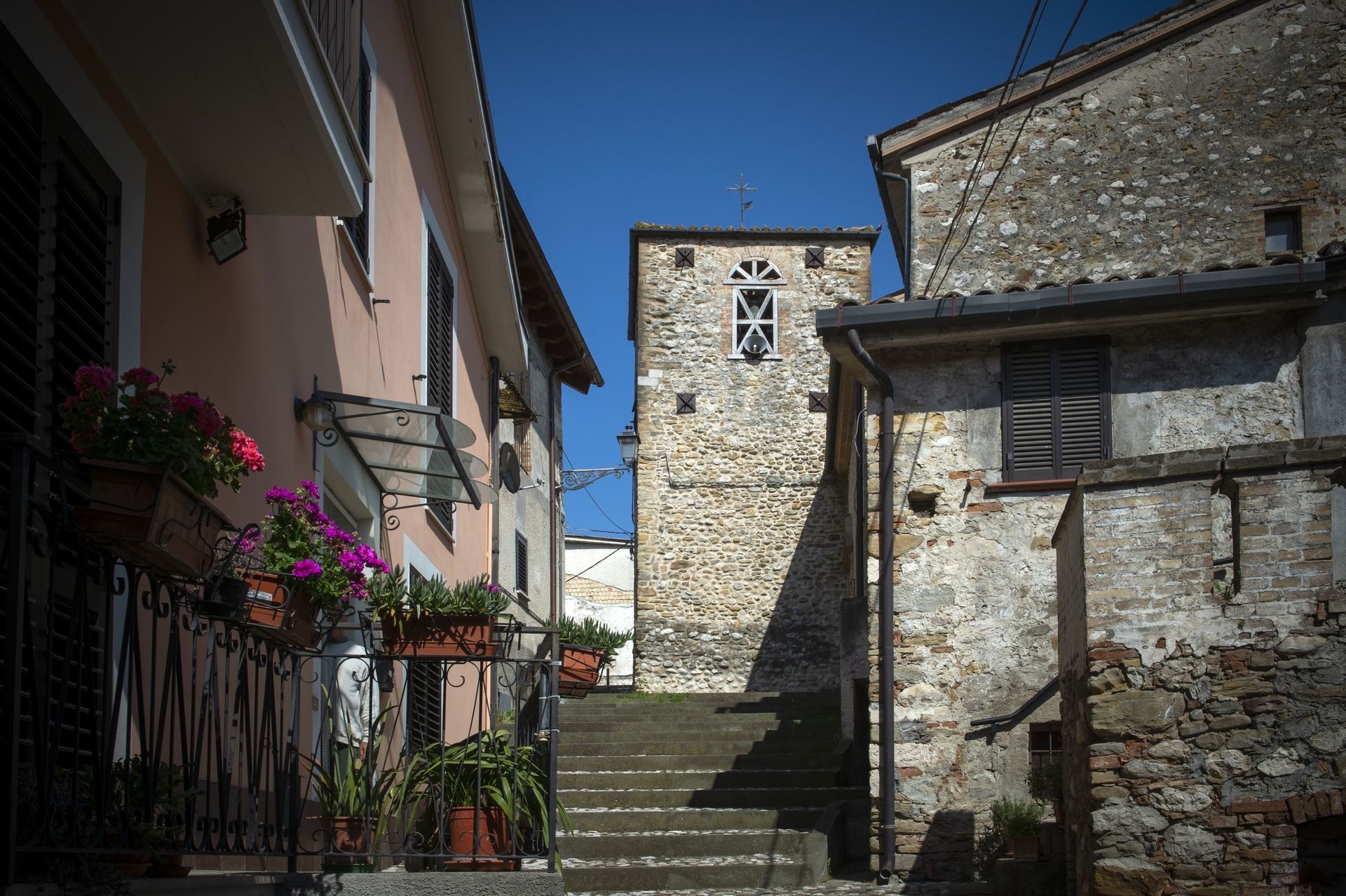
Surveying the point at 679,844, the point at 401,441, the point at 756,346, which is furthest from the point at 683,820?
the point at 756,346

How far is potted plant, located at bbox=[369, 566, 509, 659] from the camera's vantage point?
7.09 meters

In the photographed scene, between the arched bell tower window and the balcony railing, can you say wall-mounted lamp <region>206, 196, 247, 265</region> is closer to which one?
the balcony railing

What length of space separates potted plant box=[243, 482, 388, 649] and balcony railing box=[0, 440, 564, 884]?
0.41 ft

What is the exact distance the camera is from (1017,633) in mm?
11141

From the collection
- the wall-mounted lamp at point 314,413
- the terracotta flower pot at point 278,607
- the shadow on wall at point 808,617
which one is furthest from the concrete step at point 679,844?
the shadow on wall at point 808,617

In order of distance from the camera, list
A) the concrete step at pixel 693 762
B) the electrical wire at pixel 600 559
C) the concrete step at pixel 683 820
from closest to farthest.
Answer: the concrete step at pixel 683 820, the concrete step at pixel 693 762, the electrical wire at pixel 600 559

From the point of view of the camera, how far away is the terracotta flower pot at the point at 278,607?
17.4 feet

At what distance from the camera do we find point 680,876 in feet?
33.3

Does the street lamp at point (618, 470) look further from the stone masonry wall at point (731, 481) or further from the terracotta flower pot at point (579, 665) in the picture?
the terracotta flower pot at point (579, 665)

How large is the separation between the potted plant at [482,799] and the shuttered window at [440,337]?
12.6 feet

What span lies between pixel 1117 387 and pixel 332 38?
24.3ft

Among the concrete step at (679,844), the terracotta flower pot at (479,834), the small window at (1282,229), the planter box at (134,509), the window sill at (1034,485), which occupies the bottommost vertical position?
the concrete step at (679,844)

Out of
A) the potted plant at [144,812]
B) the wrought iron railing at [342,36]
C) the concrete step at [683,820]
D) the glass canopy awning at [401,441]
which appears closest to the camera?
the potted plant at [144,812]

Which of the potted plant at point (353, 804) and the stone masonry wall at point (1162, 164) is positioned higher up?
the stone masonry wall at point (1162, 164)
